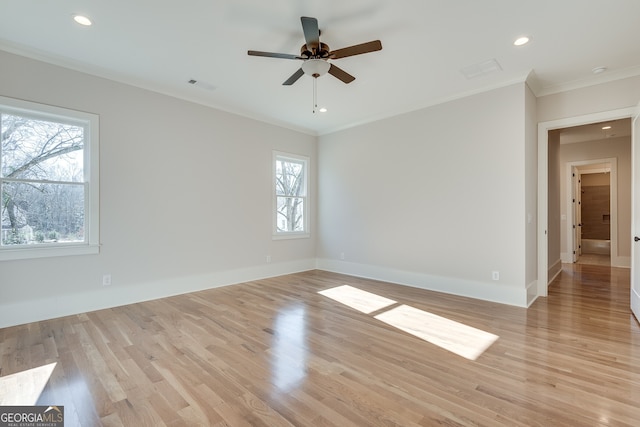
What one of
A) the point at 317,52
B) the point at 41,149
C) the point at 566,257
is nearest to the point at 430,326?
the point at 317,52

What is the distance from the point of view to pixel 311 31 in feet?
8.12

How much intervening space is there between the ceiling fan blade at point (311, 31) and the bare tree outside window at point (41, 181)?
3046mm

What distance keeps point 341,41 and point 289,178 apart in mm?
3355

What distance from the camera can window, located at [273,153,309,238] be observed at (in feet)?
19.2

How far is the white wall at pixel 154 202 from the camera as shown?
3318 millimetres

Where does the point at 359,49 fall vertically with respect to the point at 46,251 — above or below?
above

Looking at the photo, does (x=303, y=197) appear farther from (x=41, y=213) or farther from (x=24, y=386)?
(x=24, y=386)

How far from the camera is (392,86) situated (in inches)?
162

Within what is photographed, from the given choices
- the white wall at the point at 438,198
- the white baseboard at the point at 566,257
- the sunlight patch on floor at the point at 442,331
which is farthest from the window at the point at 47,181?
the white baseboard at the point at 566,257

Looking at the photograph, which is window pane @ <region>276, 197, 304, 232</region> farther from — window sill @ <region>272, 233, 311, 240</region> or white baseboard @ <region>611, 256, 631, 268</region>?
white baseboard @ <region>611, 256, 631, 268</region>

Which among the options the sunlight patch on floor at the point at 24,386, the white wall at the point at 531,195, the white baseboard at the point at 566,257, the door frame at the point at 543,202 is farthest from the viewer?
the white baseboard at the point at 566,257

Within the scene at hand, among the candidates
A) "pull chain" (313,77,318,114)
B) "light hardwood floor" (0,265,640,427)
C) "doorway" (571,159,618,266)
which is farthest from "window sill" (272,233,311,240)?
"doorway" (571,159,618,266)

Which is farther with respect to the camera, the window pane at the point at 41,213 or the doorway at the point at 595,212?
the doorway at the point at 595,212

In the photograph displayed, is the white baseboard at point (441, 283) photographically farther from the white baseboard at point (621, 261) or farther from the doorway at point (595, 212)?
the doorway at point (595, 212)
